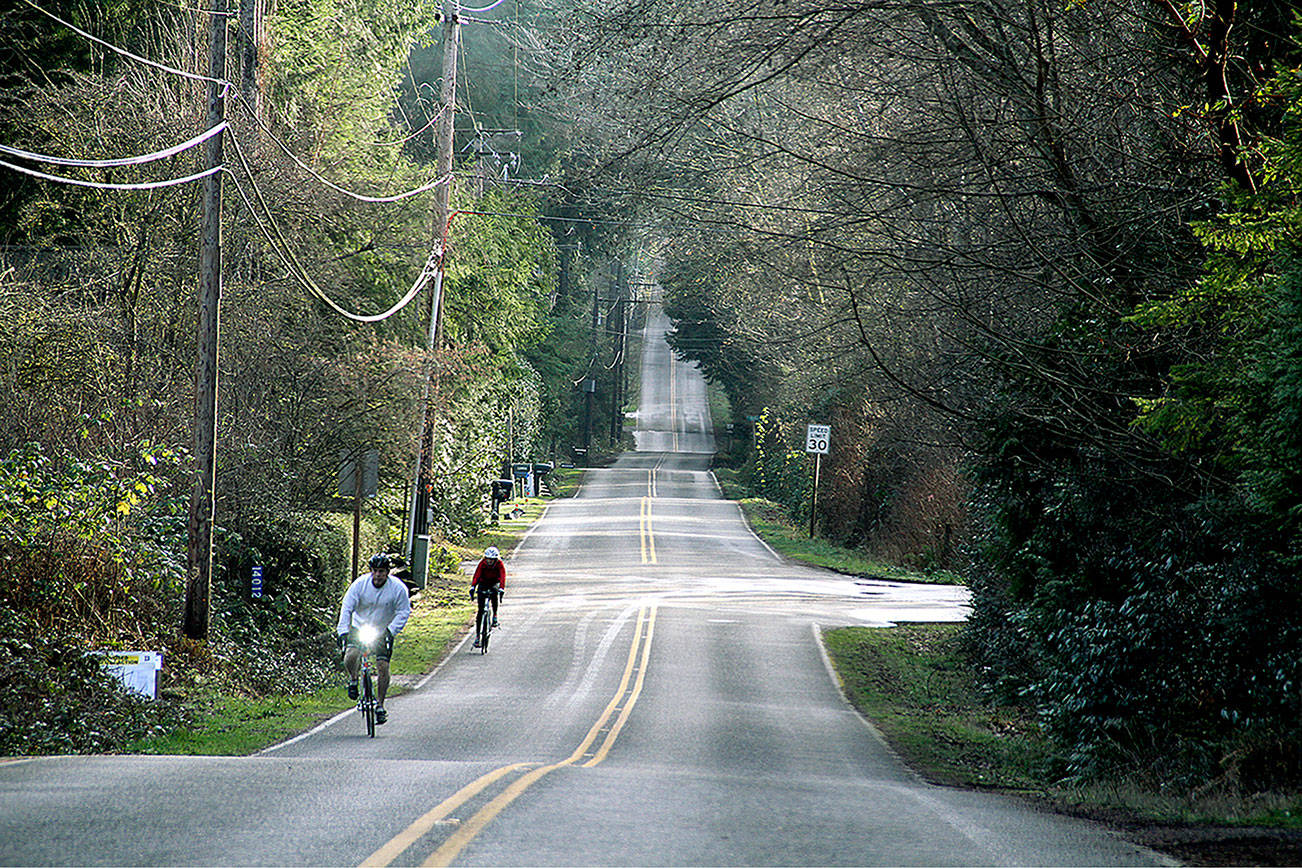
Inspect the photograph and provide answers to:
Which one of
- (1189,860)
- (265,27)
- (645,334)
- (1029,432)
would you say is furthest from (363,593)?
(645,334)

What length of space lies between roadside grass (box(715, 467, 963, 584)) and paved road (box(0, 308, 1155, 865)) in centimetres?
636

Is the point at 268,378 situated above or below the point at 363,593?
above

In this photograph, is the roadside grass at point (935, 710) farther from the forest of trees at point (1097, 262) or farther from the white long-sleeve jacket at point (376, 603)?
the white long-sleeve jacket at point (376, 603)

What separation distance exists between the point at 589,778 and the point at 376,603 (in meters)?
4.94

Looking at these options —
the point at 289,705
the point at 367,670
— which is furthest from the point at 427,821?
the point at 289,705

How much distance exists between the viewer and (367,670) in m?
14.8

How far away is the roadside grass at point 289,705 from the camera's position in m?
14.2

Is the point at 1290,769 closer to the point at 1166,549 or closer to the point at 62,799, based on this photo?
the point at 1166,549

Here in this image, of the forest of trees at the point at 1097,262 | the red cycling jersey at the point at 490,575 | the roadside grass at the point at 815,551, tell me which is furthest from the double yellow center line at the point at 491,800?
the roadside grass at the point at 815,551

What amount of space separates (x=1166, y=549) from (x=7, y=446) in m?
15.1

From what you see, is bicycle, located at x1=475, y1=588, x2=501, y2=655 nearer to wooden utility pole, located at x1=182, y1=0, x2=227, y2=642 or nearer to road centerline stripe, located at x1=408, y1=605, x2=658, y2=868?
road centerline stripe, located at x1=408, y1=605, x2=658, y2=868

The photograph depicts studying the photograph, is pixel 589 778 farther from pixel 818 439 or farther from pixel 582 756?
pixel 818 439

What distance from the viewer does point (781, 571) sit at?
1507 inches

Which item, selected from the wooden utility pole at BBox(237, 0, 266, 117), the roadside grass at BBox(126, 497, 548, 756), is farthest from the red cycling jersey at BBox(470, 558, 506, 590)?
the wooden utility pole at BBox(237, 0, 266, 117)
